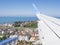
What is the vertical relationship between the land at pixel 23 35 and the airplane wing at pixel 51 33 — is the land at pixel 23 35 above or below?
below

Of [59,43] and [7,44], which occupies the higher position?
[59,43]

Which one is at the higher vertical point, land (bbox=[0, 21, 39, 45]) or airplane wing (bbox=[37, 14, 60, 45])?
airplane wing (bbox=[37, 14, 60, 45])

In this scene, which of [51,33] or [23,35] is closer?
[51,33]

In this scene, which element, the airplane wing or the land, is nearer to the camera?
the airplane wing

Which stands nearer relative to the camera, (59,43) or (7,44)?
(59,43)

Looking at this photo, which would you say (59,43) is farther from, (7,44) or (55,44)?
(7,44)

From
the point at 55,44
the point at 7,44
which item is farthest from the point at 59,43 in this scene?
the point at 7,44

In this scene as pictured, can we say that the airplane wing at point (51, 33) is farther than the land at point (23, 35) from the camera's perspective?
No

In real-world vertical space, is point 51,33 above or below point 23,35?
above

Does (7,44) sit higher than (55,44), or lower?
lower
